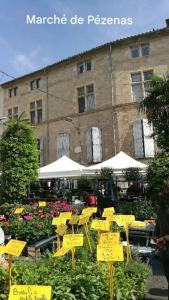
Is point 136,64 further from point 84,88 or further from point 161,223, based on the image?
point 161,223

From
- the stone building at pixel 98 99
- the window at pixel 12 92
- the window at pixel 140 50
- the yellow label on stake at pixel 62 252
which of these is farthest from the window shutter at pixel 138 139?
the yellow label on stake at pixel 62 252

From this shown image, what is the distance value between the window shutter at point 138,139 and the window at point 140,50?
15.5ft

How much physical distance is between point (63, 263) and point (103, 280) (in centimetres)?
96

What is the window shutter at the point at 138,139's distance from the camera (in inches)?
907

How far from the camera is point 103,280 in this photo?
14.3ft

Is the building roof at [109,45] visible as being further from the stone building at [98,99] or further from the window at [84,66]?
the window at [84,66]

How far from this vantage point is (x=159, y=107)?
12156 mm

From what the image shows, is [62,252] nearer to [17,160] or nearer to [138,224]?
[138,224]

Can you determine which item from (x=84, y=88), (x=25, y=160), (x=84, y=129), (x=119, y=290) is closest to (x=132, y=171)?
(x=25, y=160)

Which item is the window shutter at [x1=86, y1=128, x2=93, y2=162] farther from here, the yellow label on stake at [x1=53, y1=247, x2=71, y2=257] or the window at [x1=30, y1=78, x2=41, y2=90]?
the yellow label on stake at [x1=53, y1=247, x2=71, y2=257]

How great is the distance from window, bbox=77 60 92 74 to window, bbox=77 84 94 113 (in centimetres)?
129

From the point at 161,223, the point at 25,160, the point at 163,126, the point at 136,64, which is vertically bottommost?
the point at 161,223

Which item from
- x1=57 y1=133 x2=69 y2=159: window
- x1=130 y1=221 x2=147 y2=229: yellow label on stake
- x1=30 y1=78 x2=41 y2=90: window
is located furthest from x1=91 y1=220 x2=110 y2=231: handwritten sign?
x1=30 y1=78 x2=41 y2=90: window

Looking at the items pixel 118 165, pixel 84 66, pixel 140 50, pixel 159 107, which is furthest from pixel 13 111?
pixel 159 107
